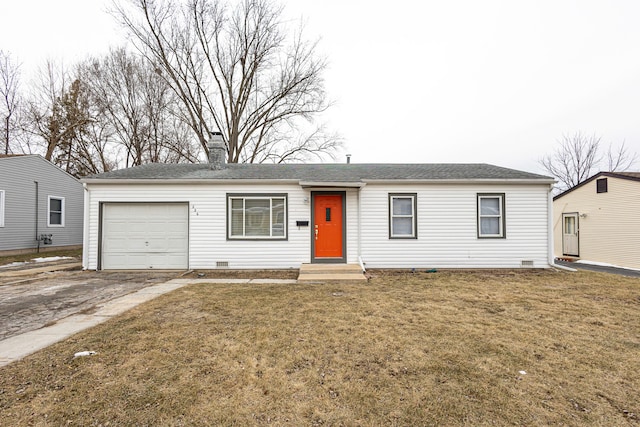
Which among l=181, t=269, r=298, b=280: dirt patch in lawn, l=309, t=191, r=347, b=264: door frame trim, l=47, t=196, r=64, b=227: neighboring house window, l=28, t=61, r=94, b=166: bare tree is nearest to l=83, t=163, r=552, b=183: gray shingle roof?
l=309, t=191, r=347, b=264: door frame trim

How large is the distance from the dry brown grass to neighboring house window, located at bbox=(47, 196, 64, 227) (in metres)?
14.4

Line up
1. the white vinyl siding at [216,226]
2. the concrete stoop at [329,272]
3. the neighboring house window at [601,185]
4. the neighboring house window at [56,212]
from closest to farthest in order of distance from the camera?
the concrete stoop at [329,272] → the white vinyl siding at [216,226] → the neighboring house window at [601,185] → the neighboring house window at [56,212]

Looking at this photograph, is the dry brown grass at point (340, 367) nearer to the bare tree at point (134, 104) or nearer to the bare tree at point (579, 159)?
the bare tree at point (134, 104)

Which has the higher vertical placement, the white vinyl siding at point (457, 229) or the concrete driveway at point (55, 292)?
the white vinyl siding at point (457, 229)

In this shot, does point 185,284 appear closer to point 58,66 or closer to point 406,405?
point 406,405

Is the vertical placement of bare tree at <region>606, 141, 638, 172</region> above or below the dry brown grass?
above

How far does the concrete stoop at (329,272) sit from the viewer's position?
7570 mm

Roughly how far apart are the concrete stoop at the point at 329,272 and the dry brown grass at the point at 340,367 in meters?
2.20

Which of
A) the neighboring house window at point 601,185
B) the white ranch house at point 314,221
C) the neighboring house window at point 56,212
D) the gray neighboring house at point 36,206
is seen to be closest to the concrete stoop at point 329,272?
the white ranch house at point 314,221

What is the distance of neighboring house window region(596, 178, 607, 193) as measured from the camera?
1216cm

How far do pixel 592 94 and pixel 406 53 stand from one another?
14.4 metres

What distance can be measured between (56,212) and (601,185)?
26.7 metres

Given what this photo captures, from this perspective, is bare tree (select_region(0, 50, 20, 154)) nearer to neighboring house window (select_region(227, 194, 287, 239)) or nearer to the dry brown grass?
neighboring house window (select_region(227, 194, 287, 239))

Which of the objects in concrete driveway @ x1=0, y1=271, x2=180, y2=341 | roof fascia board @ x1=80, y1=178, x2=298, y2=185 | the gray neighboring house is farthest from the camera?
the gray neighboring house
